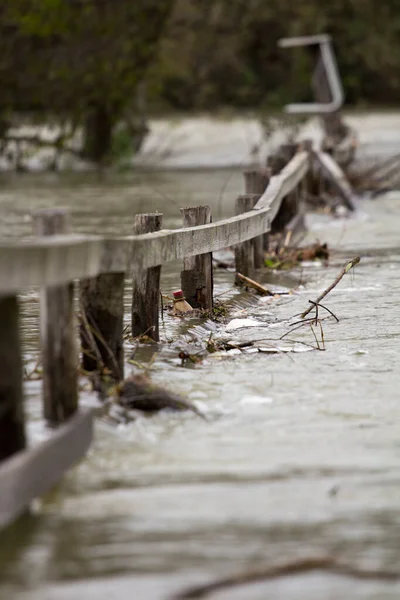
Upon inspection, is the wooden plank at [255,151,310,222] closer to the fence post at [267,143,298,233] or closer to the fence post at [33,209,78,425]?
the fence post at [267,143,298,233]

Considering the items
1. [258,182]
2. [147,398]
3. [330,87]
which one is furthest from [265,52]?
[147,398]

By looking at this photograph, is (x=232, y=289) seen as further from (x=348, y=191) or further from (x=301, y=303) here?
(x=348, y=191)

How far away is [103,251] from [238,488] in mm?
1442

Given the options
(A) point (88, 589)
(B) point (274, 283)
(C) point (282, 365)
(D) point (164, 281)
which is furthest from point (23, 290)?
(A) point (88, 589)

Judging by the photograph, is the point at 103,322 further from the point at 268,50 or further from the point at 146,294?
the point at 268,50

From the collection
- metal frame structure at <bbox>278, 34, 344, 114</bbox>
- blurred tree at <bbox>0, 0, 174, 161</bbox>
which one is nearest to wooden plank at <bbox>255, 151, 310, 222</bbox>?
metal frame structure at <bbox>278, 34, 344, 114</bbox>

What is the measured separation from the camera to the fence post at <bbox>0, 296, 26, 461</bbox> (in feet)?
14.7

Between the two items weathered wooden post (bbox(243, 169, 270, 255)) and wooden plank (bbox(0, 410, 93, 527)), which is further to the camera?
weathered wooden post (bbox(243, 169, 270, 255))

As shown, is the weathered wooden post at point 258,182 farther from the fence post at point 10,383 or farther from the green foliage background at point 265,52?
the green foliage background at point 265,52

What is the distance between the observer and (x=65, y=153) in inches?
1054

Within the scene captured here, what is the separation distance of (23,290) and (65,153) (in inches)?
660

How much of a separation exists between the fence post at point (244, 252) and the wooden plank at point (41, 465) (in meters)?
4.82

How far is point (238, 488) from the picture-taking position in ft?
15.5

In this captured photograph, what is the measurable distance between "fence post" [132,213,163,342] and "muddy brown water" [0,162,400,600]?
26 cm
